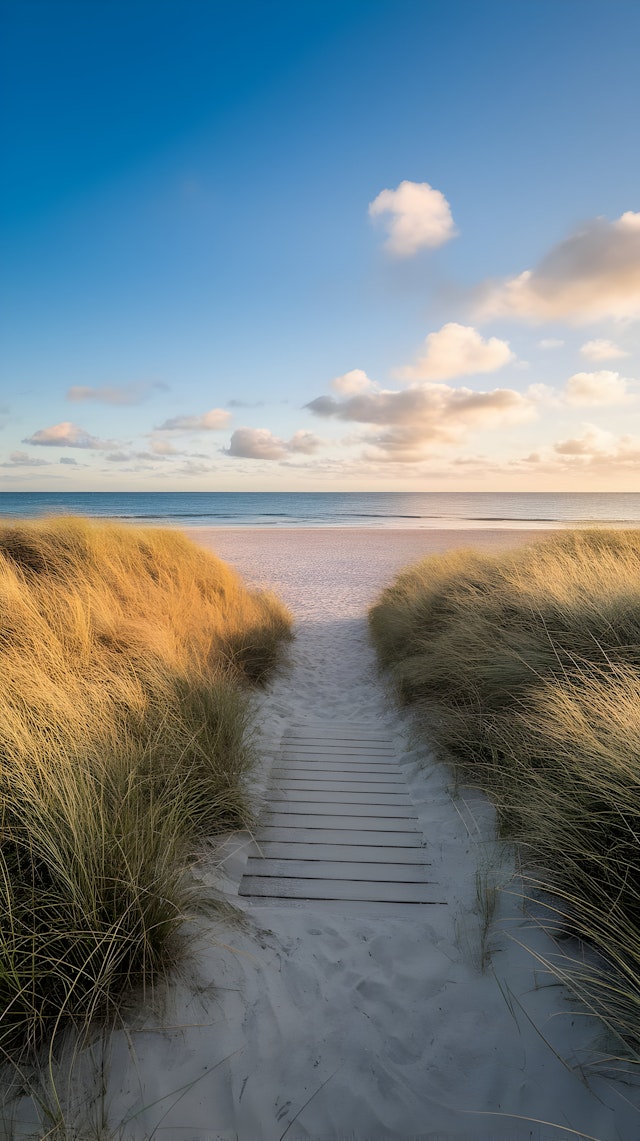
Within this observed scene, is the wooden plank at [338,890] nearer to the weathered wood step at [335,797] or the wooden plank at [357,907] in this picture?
the wooden plank at [357,907]

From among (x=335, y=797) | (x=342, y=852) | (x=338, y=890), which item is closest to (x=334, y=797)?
(x=335, y=797)

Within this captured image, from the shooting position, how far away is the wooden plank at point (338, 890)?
9.98 ft

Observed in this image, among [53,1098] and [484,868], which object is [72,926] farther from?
[484,868]

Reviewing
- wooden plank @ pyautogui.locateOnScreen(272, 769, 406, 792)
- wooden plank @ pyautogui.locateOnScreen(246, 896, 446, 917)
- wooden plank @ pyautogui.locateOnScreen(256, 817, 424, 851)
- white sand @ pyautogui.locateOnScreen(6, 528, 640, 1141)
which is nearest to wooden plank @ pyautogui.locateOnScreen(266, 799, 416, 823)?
wooden plank @ pyautogui.locateOnScreen(256, 817, 424, 851)

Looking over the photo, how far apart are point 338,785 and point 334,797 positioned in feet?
0.65

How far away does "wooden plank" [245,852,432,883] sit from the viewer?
3.22m

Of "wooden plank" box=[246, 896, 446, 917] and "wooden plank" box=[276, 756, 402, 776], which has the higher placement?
"wooden plank" box=[246, 896, 446, 917]

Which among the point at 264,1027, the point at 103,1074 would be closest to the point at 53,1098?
the point at 103,1074

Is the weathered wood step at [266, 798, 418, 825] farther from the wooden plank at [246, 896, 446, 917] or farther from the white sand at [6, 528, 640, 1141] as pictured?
the wooden plank at [246, 896, 446, 917]

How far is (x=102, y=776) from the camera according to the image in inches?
113

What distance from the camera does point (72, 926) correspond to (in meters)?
2.13

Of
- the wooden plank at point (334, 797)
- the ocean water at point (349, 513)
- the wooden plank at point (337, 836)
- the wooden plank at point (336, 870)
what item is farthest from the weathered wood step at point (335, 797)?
the ocean water at point (349, 513)

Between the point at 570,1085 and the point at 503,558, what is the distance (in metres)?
8.00

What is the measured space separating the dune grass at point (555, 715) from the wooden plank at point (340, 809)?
59 centimetres
